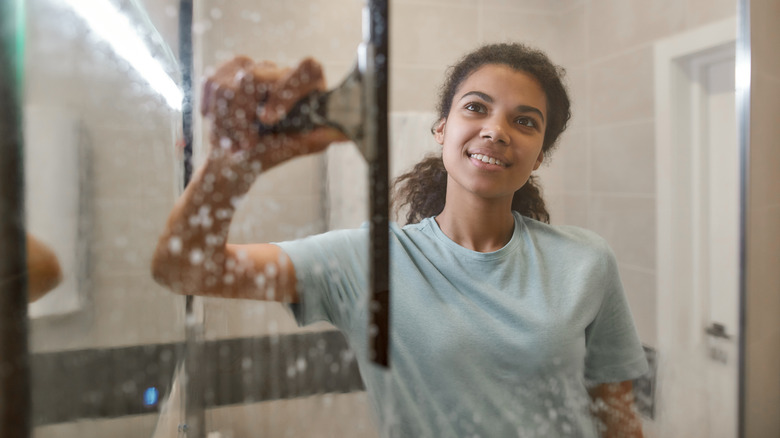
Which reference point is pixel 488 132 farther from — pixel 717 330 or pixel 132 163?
pixel 717 330

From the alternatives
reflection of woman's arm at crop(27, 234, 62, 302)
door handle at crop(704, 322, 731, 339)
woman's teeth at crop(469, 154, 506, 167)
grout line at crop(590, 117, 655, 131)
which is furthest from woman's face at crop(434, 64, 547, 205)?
door handle at crop(704, 322, 731, 339)

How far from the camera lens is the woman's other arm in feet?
1.06

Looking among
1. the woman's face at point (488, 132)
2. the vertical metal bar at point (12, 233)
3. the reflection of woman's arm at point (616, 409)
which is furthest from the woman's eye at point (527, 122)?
the vertical metal bar at point (12, 233)

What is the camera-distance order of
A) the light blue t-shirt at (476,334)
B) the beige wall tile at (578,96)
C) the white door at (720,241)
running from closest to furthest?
the light blue t-shirt at (476,334), the beige wall tile at (578,96), the white door at (720,241)

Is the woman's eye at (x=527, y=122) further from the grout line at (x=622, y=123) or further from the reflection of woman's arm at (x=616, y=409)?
the reflection of woman's arm at (x=616, y=409)

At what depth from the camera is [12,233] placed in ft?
0.95

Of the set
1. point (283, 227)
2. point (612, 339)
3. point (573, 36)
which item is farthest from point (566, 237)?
point (283, 227)

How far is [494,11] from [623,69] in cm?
23

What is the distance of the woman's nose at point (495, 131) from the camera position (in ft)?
1.50

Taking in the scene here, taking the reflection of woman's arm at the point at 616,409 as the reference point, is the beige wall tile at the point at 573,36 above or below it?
above

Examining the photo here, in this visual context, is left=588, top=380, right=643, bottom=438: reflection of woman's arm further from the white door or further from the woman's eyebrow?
the woman's eyebrow

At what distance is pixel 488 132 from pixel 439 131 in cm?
5

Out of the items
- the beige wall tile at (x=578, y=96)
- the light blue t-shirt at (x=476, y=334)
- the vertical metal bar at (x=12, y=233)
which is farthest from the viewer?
the beige wall tile at (x=578, y=96)

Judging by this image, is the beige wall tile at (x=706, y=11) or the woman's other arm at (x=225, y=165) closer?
the woman's other arm at (x=225, y=165)
